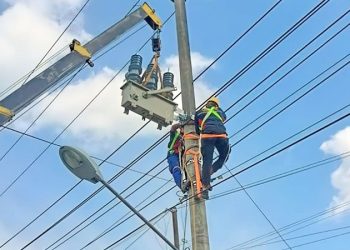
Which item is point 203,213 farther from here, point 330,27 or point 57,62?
point 57,62

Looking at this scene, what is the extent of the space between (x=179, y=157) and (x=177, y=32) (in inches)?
79.2

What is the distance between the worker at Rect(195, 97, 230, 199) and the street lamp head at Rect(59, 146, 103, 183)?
136 centimetres

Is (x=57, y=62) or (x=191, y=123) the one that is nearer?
(x=191, y=123)

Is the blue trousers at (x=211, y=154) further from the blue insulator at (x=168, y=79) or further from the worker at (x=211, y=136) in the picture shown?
the blue insulator at (x=168, y=79)

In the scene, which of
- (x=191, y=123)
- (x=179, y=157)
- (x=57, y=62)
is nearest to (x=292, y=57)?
(x=191, y=123)

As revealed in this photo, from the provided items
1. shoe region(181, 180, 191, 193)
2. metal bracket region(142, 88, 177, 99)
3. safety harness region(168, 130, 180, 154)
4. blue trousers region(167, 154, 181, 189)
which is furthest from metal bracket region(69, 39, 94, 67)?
shoe region(181, 180, 191, 193)

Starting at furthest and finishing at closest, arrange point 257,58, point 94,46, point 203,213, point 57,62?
1. point 94,46
2. point 57,62
3. point 257,58
4. point 203,213

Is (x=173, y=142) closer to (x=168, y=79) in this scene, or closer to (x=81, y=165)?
(x=168, y=79)

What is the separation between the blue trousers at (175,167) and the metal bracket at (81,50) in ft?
17.4

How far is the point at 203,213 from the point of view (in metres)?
6.07

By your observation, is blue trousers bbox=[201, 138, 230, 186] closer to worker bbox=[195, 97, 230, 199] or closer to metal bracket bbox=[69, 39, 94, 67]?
worker bbox=[195, 97, 230, 199]

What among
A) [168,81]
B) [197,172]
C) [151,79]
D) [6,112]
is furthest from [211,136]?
[6,112]

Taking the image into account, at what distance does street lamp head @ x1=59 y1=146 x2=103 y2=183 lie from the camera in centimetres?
641

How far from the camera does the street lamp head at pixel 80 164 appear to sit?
21.0 ft
